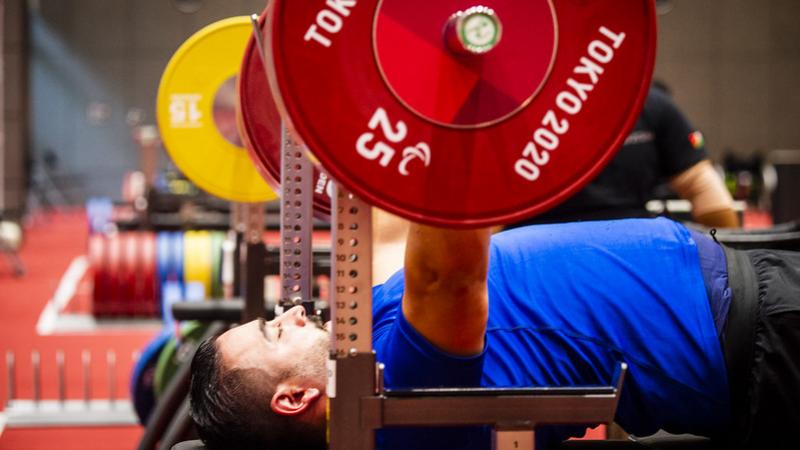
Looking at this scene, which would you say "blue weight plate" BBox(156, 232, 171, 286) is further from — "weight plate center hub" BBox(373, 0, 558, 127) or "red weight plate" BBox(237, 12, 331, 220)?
"weight plate center hub" BBox(373, 0, 558, 127)

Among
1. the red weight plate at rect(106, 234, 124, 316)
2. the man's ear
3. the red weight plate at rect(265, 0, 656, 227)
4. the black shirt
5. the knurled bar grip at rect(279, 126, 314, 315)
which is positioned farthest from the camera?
the red weight plate at rect(106, 234, 124, 316)

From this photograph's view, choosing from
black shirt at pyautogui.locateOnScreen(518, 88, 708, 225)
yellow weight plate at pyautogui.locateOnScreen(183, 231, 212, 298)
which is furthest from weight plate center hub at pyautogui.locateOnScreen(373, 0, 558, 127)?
yellow weight plate at pyautogui.locateOnScreen(183, 231, 212, 298)

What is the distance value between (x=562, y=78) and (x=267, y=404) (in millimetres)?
857

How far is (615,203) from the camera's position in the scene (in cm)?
331

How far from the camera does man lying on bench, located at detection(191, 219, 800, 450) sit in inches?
66.5

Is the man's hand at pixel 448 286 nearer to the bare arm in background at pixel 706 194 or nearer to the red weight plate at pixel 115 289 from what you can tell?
the bare arm in background at pixel 706 194

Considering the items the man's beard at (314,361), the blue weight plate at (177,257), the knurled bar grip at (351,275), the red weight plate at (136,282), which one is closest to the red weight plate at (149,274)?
the red weight plate at (136,282)

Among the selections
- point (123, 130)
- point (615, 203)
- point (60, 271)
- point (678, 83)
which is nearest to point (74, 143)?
point (123, 130)

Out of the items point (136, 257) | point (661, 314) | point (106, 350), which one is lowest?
point (106, 350)

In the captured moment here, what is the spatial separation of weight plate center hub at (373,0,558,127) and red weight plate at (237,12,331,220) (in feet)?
2.67

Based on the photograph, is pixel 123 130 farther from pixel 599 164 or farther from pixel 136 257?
pixel 599 164

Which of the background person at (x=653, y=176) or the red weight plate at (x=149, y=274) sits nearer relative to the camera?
the background person at (x=653, y=176)

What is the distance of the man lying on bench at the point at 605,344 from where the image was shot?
1.69m

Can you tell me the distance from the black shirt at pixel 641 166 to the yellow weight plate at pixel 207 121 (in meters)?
0.94
